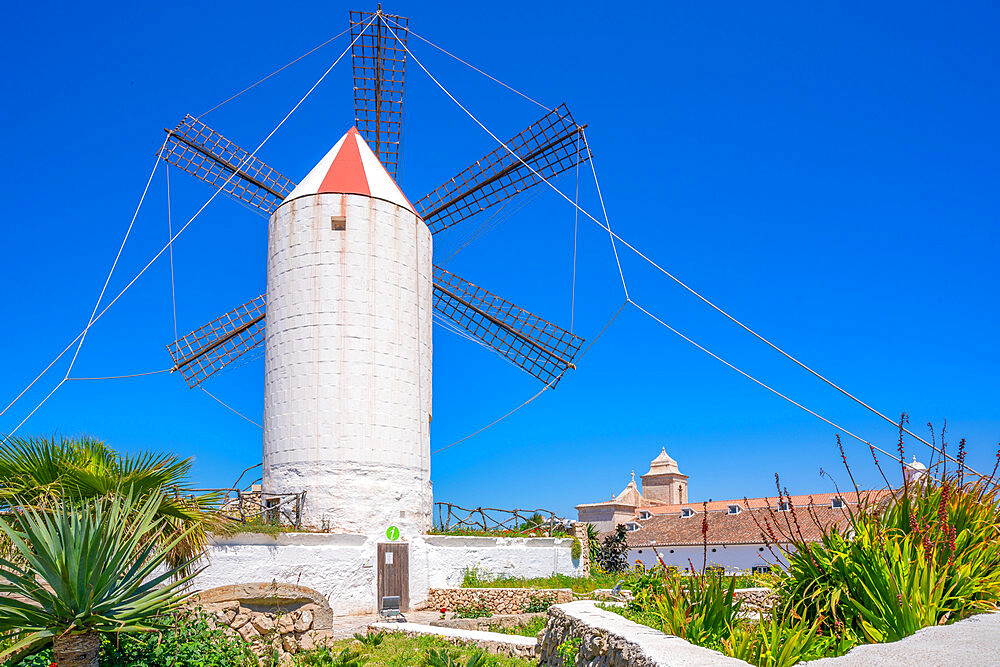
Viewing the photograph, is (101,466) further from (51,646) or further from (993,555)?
(993,555)

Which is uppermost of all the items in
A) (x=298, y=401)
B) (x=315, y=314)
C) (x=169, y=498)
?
(x=315, y=314)

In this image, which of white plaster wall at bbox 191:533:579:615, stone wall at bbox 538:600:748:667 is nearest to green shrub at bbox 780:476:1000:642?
stone wall at bbox 538:600:748:667

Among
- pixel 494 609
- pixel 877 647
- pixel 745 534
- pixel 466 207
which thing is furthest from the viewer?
pixel 745 534

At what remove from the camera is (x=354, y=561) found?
19141 mm

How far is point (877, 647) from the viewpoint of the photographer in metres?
5.62

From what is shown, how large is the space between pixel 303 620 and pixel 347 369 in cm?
916

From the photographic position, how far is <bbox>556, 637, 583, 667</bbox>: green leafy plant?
8.91 m

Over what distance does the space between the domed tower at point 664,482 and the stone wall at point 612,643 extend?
67255mm

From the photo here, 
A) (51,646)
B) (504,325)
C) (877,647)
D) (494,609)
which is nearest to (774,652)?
(877,647)

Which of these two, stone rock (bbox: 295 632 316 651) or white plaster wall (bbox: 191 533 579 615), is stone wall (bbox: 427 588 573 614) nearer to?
white plaster wall (bbox: 191 533 579 615)

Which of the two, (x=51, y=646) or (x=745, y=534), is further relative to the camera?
(x=745, y=534)

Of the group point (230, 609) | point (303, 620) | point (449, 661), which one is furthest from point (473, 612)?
point (230, 609)

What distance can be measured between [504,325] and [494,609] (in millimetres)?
8694

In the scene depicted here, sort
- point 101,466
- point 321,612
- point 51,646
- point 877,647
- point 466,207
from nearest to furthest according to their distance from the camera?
1. point 877,647
2. point 51,646
3. point 101,466
4. point 321,612
5. point 466,207
